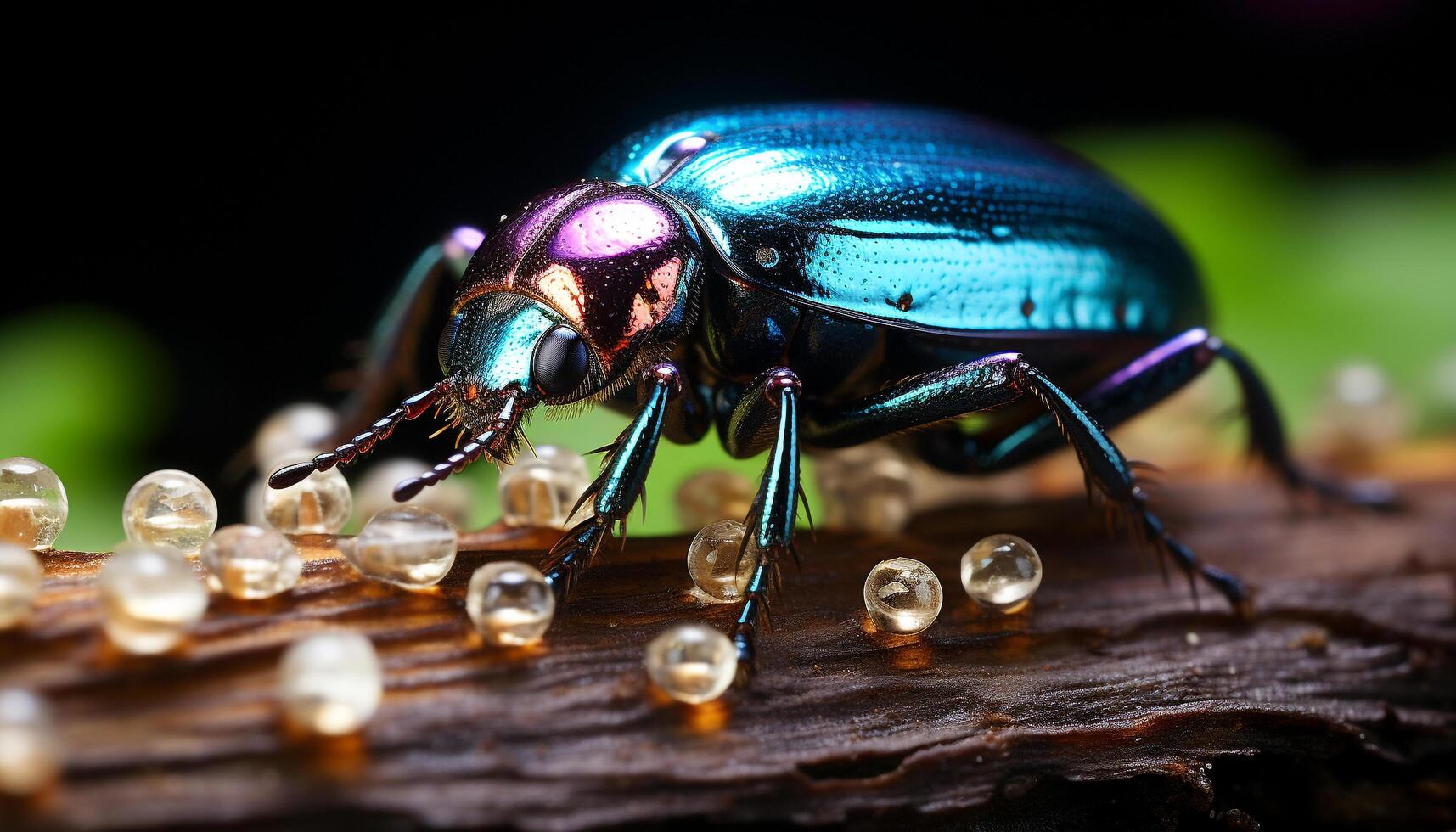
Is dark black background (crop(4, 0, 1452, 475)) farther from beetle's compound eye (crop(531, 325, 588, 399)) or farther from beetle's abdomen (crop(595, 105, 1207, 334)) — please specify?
beetle's compound eye (crop(531, 325, 588, 399))

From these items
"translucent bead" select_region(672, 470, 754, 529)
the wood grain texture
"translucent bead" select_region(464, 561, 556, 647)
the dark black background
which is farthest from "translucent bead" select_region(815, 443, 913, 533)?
the dark black background

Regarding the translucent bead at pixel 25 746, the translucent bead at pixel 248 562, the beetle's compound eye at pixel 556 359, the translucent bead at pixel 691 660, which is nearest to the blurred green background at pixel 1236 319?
the beetle's compound eye at pixel 556 359

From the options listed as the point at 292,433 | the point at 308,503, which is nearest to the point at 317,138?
the point at 292,433

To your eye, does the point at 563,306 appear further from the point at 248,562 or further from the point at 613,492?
the point at 248,562

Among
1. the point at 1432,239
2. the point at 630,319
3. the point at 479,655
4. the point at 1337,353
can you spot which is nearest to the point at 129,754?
the point at 479,655

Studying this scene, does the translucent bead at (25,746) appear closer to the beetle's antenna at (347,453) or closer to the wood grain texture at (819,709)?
the wood grain texture at (819,709)

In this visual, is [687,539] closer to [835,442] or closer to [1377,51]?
[835,442]
